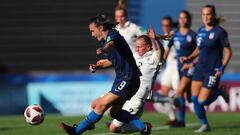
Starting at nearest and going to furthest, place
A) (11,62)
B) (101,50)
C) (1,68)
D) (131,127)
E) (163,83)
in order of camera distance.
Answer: (101,50)
(131,127)
(163,83)
(1,68)
(11,62)

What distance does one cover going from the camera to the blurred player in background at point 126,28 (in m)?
14.1

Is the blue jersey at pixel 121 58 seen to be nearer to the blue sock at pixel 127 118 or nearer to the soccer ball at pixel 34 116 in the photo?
the blue sock at pixel 127 118

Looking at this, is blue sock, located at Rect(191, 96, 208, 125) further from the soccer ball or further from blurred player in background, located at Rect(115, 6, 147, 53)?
the soccer ball

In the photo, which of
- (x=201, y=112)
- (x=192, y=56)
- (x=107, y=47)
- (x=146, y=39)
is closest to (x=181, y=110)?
(x=192, y=56)

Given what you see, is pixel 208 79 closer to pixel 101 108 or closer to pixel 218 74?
pixel 218 74

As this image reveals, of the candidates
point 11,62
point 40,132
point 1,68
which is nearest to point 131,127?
point 40,132

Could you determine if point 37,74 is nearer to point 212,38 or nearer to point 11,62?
point 11,62

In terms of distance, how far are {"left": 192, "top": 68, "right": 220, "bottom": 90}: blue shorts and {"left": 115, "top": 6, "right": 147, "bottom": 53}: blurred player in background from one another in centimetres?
177

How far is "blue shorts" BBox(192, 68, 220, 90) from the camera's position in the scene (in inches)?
487

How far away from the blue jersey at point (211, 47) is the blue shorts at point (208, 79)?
0.08m

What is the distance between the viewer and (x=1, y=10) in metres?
23.7

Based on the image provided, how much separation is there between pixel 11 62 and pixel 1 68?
6.08ft

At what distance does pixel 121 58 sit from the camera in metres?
9.69

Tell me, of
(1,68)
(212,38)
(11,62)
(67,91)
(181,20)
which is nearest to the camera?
(212,38)
